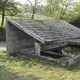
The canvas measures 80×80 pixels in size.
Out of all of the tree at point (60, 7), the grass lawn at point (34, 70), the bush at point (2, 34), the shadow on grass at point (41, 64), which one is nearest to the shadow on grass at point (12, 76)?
the grass lawn at point (34, 70)

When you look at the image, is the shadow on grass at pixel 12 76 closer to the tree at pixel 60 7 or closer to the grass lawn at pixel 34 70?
the grass lawn at pixel 34 70

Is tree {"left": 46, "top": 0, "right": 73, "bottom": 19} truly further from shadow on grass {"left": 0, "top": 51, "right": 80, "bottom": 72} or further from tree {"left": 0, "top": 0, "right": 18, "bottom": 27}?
shadow on grass {"left": 0, "top": 51, "right": 80, "bottom": 72}

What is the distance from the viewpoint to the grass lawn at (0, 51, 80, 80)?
6.95m

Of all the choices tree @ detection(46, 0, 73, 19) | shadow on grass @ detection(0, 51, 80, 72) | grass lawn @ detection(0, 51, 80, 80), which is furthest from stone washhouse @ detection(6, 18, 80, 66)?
tree @ detection(46, 0, 73, 19)

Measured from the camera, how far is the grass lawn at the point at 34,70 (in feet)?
22.8

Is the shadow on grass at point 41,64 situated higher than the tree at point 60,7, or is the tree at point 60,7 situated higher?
the tree at point 60,7

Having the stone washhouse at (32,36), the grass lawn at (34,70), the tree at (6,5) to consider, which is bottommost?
the grass lawn at (34,70)

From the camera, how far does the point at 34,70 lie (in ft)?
26.0

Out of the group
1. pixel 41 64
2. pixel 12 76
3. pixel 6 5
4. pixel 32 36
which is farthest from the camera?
pixel 6 5

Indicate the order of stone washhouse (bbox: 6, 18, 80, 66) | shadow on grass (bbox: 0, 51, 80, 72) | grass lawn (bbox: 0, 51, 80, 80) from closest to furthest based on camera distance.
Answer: grass lawn (bbox: 0, 51, 80, 80), shadow on grass (bbox: 0, 51, 80, 72), stone washhouse (bbox: 6, 18, 80, 66)

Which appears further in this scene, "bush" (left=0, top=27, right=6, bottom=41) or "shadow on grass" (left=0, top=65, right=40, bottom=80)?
"bush" (left=0, top=27, right=6, bottom=41)

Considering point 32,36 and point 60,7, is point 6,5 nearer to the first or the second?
point 60,7

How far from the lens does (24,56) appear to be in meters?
10.4

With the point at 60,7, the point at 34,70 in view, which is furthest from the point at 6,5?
the point at 34,70
